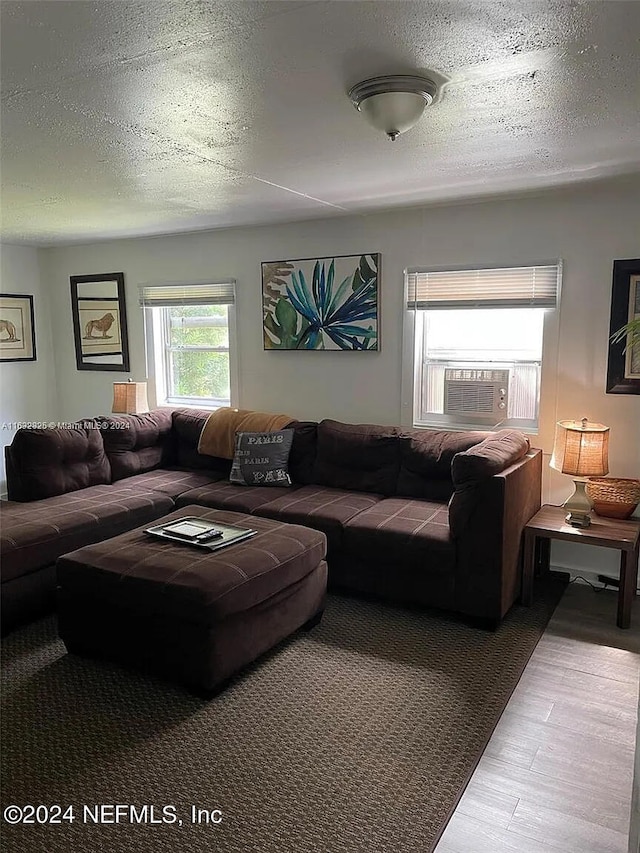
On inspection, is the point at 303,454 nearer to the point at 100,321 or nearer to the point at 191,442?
the point at 191,442

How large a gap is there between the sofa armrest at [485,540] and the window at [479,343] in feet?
2.96

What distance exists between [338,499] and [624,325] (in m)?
1.92

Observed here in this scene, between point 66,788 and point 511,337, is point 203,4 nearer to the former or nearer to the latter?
point 66,788

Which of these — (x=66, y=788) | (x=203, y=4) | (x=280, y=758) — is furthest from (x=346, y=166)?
(x=66, y=788)

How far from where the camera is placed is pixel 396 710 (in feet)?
8.30

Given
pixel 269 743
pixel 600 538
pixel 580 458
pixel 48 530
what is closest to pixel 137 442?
pixel 48 530

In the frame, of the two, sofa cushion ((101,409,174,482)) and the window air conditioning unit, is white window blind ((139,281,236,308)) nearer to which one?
sofa cushion ((101,409,174,482))

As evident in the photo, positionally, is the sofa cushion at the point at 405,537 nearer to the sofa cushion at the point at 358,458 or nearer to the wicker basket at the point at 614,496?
the sofa cushion at the point at 358,458

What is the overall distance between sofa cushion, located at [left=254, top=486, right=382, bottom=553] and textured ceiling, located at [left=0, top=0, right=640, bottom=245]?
1822 millimetres

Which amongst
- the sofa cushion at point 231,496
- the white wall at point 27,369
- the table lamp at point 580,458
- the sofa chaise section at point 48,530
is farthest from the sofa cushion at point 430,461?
the white wall at point 27,369

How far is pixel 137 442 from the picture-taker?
15.6ft

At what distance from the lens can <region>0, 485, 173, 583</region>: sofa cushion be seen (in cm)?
321

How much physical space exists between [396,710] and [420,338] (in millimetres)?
2540

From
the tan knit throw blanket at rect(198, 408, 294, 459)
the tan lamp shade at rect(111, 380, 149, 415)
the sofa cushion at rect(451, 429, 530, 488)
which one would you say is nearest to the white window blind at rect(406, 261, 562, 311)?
the sofa cushion at rect(451, 429, 530, 488)
